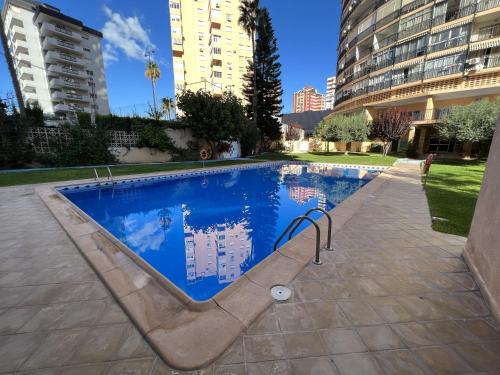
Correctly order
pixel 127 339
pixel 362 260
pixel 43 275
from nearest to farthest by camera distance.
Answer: pixel 127 339, pixel 43 275, pixel 362 260

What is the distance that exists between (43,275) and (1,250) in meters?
1.47

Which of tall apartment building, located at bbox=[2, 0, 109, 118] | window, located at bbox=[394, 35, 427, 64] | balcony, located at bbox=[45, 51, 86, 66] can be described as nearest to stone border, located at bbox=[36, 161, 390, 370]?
window, located at bbox=[394, 35, 427, 64]

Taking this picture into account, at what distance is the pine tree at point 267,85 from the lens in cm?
2384

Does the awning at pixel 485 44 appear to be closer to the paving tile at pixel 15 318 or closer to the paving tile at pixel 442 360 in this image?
the paving tile at pixel 442 360

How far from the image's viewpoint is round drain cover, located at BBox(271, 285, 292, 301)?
2.28m

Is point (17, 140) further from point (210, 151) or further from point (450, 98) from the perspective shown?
point (450, 98)

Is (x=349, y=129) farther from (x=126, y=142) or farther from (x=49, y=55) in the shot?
(x=49, y=55)

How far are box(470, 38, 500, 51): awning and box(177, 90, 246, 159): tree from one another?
19.5 metres

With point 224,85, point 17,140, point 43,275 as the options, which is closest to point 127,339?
point 43,275

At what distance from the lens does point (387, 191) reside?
284 inches

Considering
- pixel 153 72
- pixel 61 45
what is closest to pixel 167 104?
pixel 153 72

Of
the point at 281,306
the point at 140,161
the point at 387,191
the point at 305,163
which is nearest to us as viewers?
the point at 281,306

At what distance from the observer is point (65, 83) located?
105 feet

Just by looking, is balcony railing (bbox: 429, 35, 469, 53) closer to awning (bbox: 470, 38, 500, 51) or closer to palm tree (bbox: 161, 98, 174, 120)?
awning (bbox: 470, 38, 500, 51)
